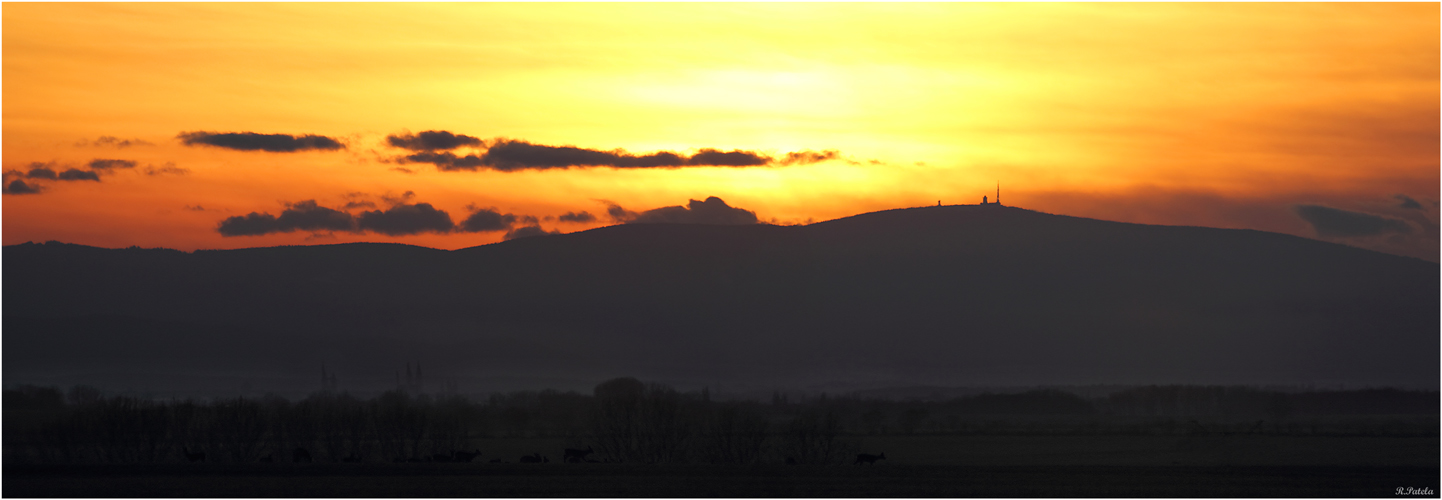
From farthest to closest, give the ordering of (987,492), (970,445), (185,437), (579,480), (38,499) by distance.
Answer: (970,445), (185,437), (579,480), (987,492), (38,499)

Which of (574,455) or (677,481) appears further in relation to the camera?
(574,455)

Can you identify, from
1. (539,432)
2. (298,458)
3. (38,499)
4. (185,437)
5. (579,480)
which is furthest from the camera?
(539,432)

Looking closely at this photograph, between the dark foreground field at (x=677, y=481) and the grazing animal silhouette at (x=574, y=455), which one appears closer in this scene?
the dark foreground field at (x=677, y=481)

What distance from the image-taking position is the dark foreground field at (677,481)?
6144cm

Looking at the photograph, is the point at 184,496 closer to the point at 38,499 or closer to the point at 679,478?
the point at 38,499

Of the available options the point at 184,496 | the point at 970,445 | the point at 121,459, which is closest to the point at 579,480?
the point at 184,496

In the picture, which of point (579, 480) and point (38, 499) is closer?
point (38, 499)

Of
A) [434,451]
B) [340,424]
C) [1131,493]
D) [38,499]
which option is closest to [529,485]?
A: [38,499]

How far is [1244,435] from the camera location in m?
123

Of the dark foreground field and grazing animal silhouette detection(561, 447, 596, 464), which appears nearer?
the dark foreground field

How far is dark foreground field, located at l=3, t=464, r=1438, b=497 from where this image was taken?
61.4m

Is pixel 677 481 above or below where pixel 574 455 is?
below

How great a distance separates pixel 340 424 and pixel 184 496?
4550 cm

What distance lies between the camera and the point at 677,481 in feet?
217
